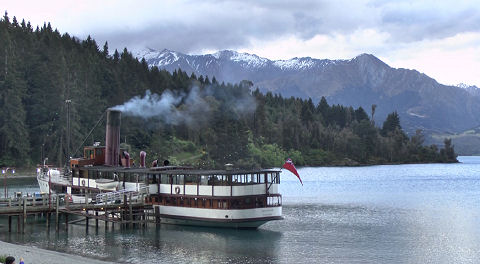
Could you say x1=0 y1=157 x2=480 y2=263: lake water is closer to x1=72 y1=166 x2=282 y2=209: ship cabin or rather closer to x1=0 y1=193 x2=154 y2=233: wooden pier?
x1=0 y1=193 x2=154 y2=233: wooden pier

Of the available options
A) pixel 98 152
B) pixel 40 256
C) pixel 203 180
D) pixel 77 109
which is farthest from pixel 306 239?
pixel 77 109

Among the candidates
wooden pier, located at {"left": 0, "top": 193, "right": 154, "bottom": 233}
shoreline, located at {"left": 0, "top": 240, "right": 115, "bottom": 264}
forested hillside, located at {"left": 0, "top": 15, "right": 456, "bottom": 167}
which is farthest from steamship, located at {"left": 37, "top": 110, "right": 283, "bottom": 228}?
forested hillside, located at {"left": 0, "top": 15, "right": 456, "bottom": 167}

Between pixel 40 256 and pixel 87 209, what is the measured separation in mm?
17700

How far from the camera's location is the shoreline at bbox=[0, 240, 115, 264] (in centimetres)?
4421

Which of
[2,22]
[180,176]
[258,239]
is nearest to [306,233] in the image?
[258,239]

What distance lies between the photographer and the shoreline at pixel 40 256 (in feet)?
145

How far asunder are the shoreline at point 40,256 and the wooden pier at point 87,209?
1202cm

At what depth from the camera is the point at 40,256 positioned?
46.2m

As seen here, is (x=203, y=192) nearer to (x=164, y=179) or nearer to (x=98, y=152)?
(x=164, y=179)

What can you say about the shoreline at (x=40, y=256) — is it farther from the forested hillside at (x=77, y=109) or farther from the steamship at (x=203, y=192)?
the forested hillside at (x=77, y=109)

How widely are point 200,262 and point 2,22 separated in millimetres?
143388

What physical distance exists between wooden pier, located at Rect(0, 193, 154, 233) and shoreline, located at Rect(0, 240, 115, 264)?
12021 mm

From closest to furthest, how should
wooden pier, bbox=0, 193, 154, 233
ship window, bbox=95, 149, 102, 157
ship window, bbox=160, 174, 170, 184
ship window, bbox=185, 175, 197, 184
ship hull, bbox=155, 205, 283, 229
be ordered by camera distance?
ship hull, bbox=155, 205, 283, 229 → wooden pier, bbox=0, 193, 154, 233 → ship window, bbox=185, 175, 197, 184 → ship window, bbox=160, 174, 170, 184 → ship window, bbox=95, 149, 102, 157

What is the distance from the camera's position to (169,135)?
180250 mm
